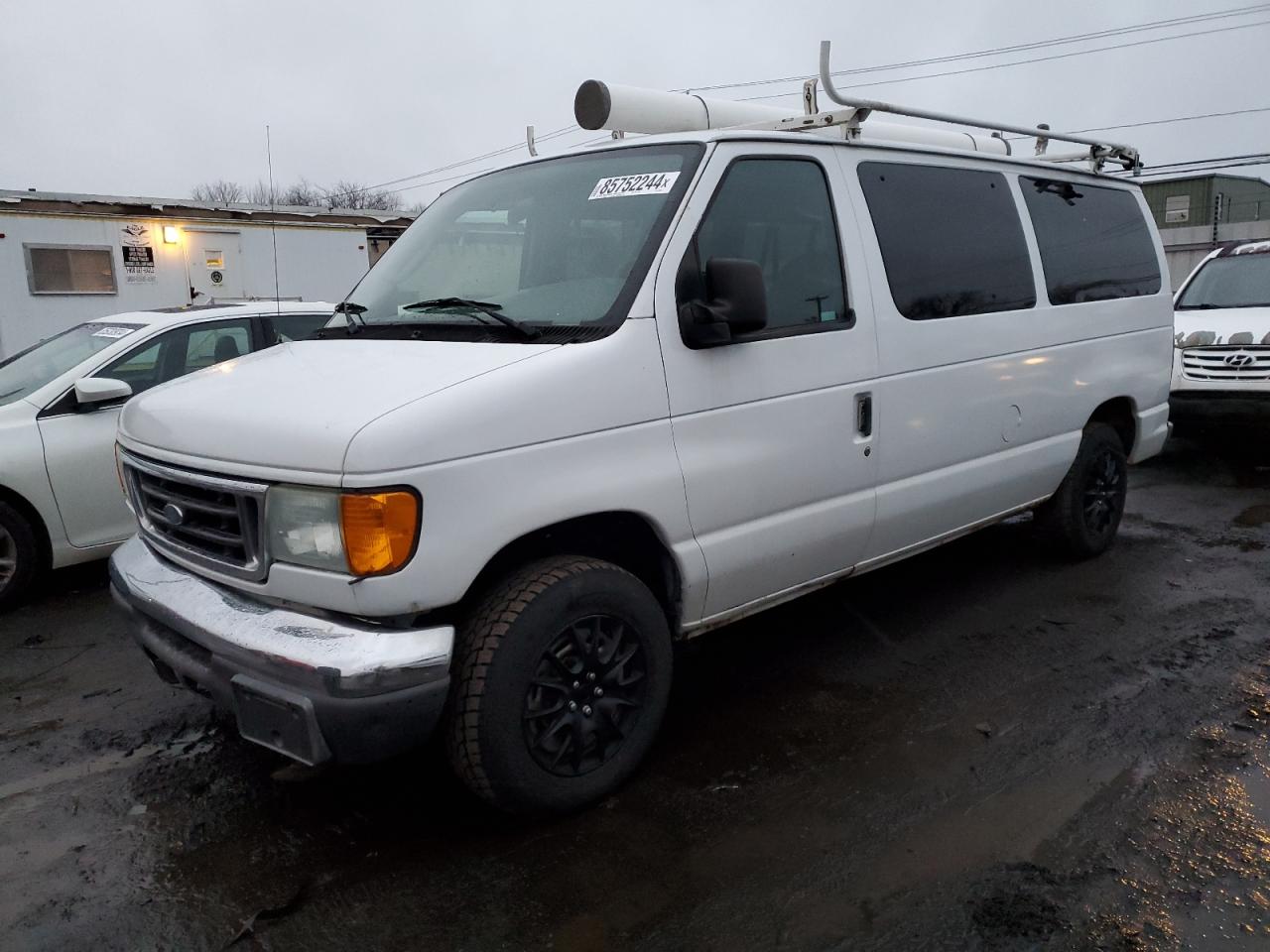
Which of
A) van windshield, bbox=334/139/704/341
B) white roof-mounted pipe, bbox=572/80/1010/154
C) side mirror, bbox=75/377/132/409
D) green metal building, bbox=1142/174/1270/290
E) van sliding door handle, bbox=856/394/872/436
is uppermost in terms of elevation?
green metal building, bbox=1142/174/1270/290

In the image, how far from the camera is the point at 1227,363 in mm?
7762

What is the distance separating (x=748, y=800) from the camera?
3088mm

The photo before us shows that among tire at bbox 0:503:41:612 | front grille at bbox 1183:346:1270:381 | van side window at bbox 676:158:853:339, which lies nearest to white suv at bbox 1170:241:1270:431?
front grille at bbox 1183:346:1270:381

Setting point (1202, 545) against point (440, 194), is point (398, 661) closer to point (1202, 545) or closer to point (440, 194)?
point (440, 194)

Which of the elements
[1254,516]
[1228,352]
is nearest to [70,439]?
[1254,516]

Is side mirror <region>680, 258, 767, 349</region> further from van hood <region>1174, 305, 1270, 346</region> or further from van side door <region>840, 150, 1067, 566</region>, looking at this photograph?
van hood <region>1174, 305, 1270, 346</region>

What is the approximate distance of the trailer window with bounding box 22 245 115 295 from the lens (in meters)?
14.8

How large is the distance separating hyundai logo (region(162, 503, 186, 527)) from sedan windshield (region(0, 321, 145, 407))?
2969mm

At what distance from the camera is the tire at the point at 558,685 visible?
265 centimetres

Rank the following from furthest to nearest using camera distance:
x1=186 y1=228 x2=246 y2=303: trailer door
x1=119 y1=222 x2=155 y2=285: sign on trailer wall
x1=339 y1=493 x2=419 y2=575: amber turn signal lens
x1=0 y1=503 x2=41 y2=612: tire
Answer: x1=186 y1=228 x2=246 y2=303: trailer door
x1=119 y1=222 x2=155 y2=285: sign on trailer wall
x1=0 y1=503 x2=41 y2=612: tire
x1=339 y1=493 x2=419 y2=575: amber turn signal lens

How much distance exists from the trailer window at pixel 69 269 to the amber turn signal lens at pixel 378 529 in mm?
Result: 15382

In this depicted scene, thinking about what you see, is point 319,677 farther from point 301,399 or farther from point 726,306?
point 726,306

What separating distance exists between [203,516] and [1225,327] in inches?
326

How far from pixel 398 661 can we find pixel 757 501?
4.59ft
